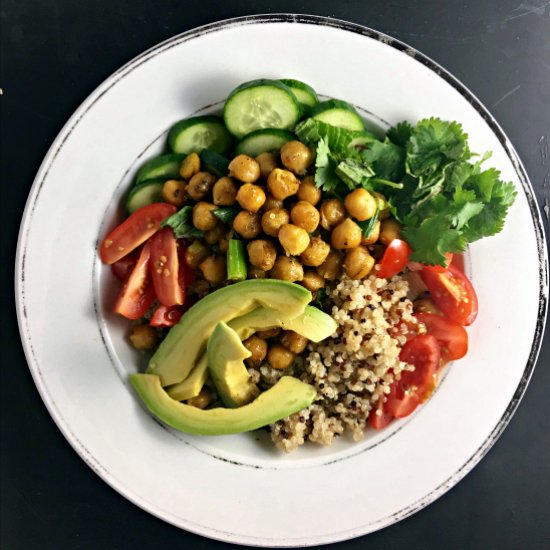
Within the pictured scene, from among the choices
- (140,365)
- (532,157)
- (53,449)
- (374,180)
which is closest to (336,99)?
(374,180)

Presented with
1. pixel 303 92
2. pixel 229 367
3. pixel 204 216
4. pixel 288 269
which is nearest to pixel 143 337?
pixel 229 367

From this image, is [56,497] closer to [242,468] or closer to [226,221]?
[242,468]

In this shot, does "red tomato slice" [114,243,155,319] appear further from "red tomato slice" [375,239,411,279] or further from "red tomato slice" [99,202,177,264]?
"red tomato slice" [375,239,411,279]

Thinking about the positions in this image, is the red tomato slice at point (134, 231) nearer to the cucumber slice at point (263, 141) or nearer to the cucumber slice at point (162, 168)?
the cucumber slice at point (162, 168)

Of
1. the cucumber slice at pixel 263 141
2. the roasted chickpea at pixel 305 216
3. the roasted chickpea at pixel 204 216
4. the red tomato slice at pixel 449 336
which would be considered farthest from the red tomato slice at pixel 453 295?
the roasted chickpea at pixel 204 216

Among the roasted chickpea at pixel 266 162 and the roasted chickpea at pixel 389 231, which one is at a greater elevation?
the roasted chickpea at pixel 266 162
